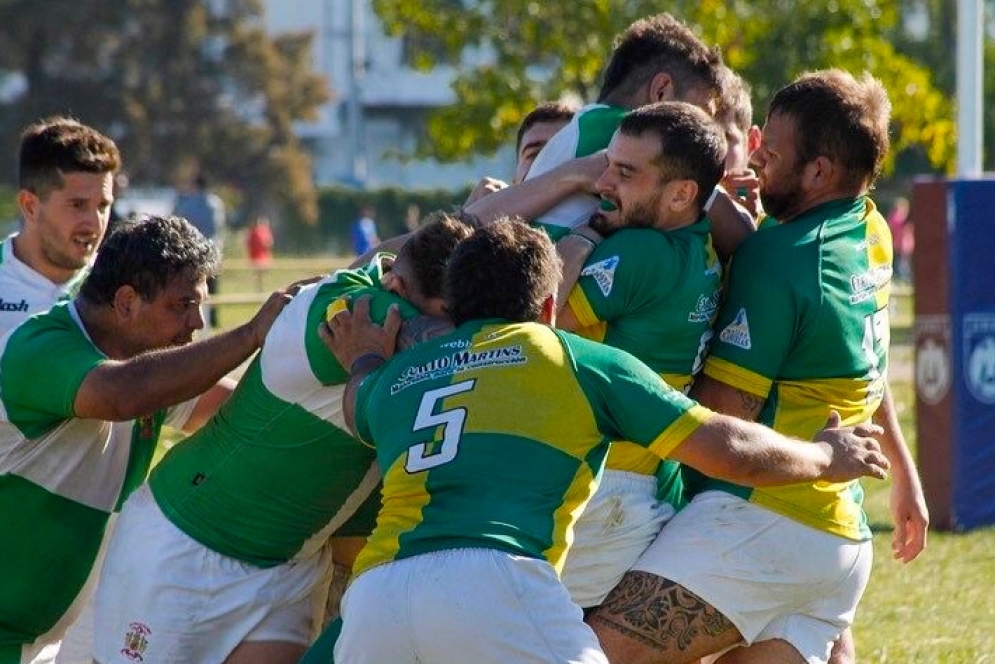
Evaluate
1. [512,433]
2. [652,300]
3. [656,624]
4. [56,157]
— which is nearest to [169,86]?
[56,157]

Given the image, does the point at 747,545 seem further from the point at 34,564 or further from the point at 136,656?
the point at 34,564

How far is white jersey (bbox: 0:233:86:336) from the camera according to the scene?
20.4 ft

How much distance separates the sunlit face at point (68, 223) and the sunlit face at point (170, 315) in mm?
1539

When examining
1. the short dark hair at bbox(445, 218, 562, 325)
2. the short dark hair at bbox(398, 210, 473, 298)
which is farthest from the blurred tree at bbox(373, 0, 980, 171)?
the short dark hair at bbox(445, 218, 562, 325)

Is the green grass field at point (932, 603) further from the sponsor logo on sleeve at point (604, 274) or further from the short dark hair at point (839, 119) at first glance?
the sponsor logo on sleeve at point (604, 274)

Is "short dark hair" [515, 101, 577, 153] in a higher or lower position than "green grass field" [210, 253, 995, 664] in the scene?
higher

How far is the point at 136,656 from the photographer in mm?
4805

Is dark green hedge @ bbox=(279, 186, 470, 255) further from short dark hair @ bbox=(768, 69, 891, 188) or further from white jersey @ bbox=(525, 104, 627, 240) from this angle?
short dark hair @ bbox=(768, 69, 891, 188)

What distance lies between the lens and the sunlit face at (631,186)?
15.4 feet

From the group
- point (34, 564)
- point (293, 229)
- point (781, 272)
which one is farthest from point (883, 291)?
point (293, 229)

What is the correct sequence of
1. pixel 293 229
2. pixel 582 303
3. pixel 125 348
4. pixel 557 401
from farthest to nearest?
pixel 293 229
pixel 125 348
pixel 582 303
pixel 557 401

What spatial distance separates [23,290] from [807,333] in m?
3.04

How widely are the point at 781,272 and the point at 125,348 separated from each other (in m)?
1.91

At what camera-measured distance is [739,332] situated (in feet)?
15.7
